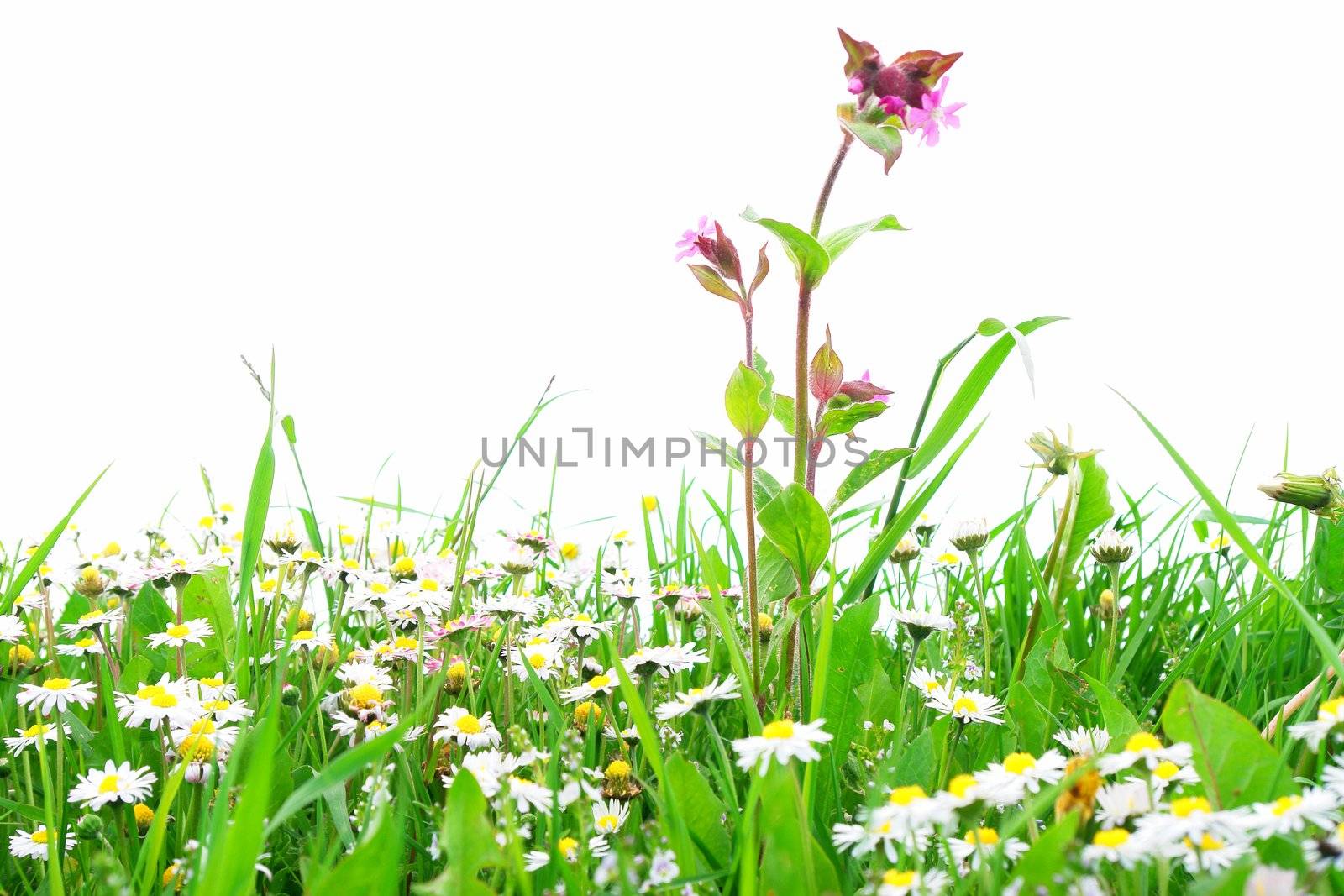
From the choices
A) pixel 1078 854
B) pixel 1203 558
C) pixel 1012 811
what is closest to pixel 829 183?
pixel 1012 811

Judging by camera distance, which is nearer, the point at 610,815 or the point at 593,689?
the point at 610,815

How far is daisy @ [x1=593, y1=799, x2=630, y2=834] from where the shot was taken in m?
1.33

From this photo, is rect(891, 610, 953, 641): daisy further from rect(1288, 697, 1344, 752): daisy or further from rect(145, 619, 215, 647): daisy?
rect(145, 619, 215, 647): daisy

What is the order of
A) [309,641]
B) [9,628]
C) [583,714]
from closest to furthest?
1. [583,714]
2. [309,641]
3. [9,628]

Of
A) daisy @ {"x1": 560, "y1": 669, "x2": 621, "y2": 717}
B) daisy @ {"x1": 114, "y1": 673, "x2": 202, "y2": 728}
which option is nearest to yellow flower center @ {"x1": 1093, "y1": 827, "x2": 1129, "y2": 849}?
daisy @ {"x1": 560, "y1": 669, "x2": 621, "y2": 717}

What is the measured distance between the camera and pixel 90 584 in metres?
2.25

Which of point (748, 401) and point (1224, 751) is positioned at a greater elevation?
point (748, 401)

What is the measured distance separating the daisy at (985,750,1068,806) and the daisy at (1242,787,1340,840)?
185 millimetres

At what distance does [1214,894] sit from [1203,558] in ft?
7.51

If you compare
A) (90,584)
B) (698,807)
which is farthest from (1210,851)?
(90,584)

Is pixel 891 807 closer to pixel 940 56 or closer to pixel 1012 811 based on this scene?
pixel 1012 811

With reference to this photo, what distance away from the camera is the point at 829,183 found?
1722 millimetres

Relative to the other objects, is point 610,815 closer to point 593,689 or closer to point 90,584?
point 593,689

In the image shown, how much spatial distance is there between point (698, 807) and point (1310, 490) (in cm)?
111
